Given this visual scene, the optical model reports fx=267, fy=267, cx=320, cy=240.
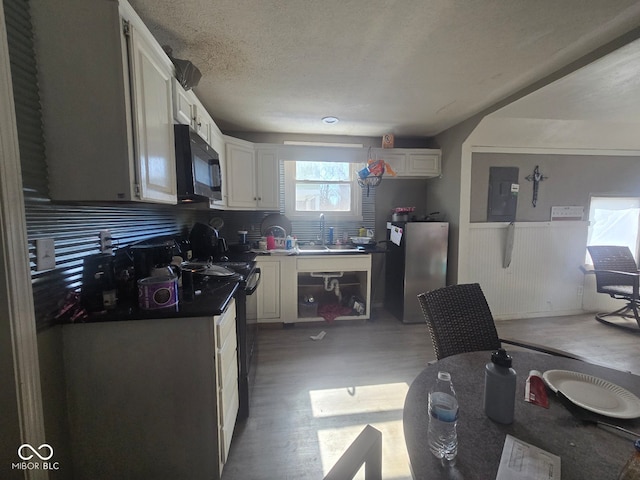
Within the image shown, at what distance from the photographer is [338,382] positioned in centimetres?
208

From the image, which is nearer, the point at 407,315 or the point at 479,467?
the point at 479,467

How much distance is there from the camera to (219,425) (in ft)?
4.09

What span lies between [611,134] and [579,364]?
141 inches

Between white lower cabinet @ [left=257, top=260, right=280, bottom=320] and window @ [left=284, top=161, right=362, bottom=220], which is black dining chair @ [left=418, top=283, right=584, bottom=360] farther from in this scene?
window @ [left=284, top=161, right=362, bottom=220]

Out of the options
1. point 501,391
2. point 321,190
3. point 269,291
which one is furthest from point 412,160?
point 501,391

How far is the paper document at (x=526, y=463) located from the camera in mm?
584

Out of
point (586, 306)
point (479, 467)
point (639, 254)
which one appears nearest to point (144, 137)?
point (479, 467)

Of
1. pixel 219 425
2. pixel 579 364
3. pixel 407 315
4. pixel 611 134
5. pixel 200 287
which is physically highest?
pixel 611 134

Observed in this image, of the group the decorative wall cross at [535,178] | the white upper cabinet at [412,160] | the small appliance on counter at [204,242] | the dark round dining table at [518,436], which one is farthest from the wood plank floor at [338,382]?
the white upper cabinet at [412,160]

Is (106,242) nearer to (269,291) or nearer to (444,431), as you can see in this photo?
(444,431)

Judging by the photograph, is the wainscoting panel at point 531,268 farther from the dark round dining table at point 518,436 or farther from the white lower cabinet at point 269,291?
the dark round dining table at point 518,436

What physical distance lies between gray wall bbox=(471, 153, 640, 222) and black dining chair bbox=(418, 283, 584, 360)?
2.15 m

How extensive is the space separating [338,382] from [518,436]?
1.55m

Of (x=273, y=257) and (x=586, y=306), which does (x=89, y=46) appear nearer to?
(x=273, y=257)
